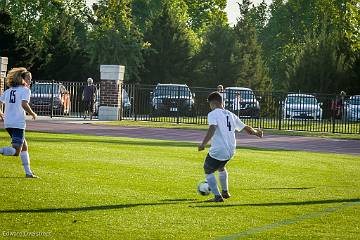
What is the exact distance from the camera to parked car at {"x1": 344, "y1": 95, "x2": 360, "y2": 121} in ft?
112

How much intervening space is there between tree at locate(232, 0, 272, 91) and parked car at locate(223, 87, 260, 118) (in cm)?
2142

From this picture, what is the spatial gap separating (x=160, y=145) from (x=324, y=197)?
9.91m

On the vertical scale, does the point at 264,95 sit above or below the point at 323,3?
below

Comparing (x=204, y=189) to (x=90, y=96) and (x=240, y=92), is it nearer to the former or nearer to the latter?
(x=240, y=92)

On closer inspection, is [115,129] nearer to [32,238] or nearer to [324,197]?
[324,197]

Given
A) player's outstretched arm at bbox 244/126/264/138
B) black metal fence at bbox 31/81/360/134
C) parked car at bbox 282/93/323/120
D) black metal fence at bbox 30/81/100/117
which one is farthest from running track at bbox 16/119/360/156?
player's outstretched arm at bbox 244/126/264/138

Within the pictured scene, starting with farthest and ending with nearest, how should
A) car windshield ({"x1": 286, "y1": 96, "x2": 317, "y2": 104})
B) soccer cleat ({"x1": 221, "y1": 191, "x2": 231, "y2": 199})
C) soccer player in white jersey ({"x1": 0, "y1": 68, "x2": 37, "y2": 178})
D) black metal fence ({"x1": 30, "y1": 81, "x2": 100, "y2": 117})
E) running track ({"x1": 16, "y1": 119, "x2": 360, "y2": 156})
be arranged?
1. black metal fence ({"x1": 30, "y1": 81, "x2": 100, "y2": 117})
2. car windshield ({"x1": 286, "y1": 96, "x2": 317, "y2": 104})
3. running track ({"x1": 16, "y1": 119, "x2": 360, "y2": 156})
4. soccer player in white jersey ({"x1": 0, "y1": 68, "x2": 37, "y2": 178})
5. soccer cleat ({"x1": 221, "y1": 191, "x2": 231, "y2": 199})

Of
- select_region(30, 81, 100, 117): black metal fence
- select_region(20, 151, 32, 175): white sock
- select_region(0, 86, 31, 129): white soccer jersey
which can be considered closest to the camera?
select_region(20, 151, 32, 175): white sock

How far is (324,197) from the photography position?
39.8ft

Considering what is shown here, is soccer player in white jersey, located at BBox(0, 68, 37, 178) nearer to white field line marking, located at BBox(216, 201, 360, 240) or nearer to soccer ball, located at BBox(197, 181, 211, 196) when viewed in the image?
soccer ball, located at BBox(197, 181, 211, 196)

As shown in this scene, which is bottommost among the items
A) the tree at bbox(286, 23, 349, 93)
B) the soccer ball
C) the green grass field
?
the green grass field

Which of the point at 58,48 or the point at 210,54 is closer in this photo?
the point at 58,48

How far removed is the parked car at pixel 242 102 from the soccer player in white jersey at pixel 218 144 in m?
23.3

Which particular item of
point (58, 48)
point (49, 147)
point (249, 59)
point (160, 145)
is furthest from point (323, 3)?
point (49, 147)
